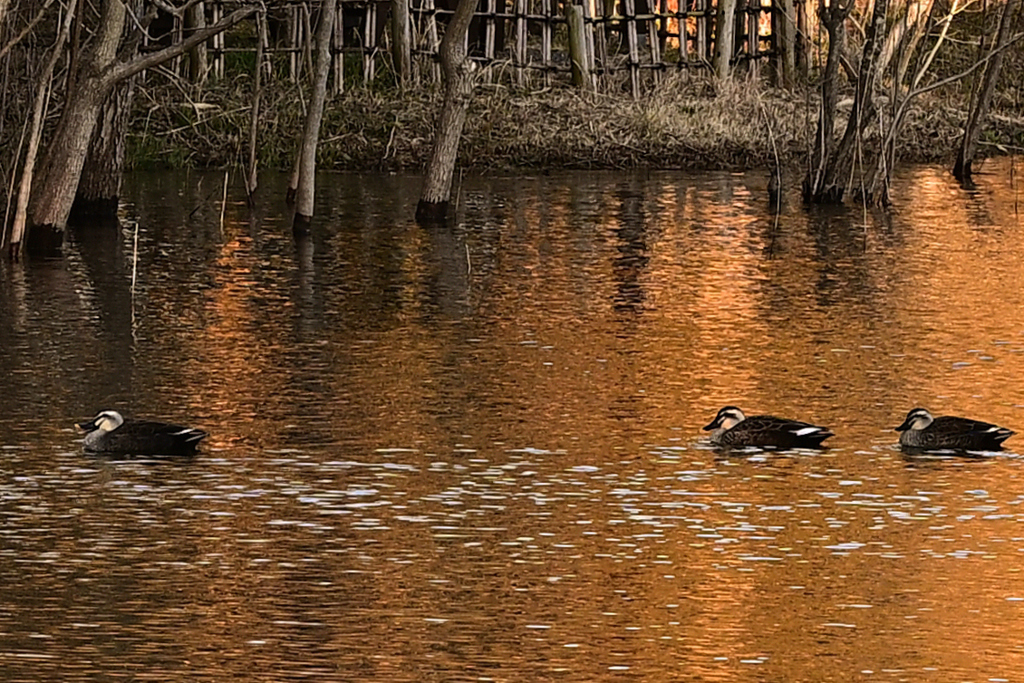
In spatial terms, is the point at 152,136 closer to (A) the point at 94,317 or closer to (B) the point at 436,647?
(A) the point at 94,317

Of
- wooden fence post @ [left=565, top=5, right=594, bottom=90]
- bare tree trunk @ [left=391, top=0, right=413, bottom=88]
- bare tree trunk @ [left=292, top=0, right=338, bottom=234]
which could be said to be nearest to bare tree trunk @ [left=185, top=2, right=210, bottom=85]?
bare tree trunk @ [left=391, top=0, right=413, bottom=88]

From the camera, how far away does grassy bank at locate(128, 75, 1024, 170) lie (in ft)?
114

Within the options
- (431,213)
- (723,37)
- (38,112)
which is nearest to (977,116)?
(723,37)

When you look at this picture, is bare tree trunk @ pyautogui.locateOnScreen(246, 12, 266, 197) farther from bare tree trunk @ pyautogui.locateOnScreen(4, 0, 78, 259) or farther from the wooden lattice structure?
bare tree trunk @ pyautogui.locateOnScreen(4, 0, 78, 259)

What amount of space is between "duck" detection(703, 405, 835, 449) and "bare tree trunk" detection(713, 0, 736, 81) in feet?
86.0

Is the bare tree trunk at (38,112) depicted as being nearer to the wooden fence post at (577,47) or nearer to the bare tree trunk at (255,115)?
the bare tree trunk at (255,115)

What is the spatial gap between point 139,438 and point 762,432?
3.61 meters

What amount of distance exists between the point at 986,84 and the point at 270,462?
897 inches

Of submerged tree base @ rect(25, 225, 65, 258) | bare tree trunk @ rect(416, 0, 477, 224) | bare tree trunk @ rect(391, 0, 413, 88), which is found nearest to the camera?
submerged tree base @ rect(25, 225, 65, 258)

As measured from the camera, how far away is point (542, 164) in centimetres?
3503

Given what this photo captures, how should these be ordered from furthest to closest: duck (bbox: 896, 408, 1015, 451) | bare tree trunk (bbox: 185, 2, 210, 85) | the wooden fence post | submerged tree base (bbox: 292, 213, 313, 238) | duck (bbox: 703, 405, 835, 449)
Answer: the wooden fence post → bare tree trunk (bbox: 185, 2, 210, 85) → submerged tree base (bbox: 292, 213, 313, 238) → duck (bbox: 703, 405, 835, 449) → duck (bbox: 896, 408, 1015, 451)

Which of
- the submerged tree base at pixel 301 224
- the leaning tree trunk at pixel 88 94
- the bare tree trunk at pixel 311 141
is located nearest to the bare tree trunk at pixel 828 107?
the bare tree trunk at pixel 311 141

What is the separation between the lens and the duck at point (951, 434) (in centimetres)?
1331

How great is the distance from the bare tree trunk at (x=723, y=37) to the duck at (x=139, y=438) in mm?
27220
